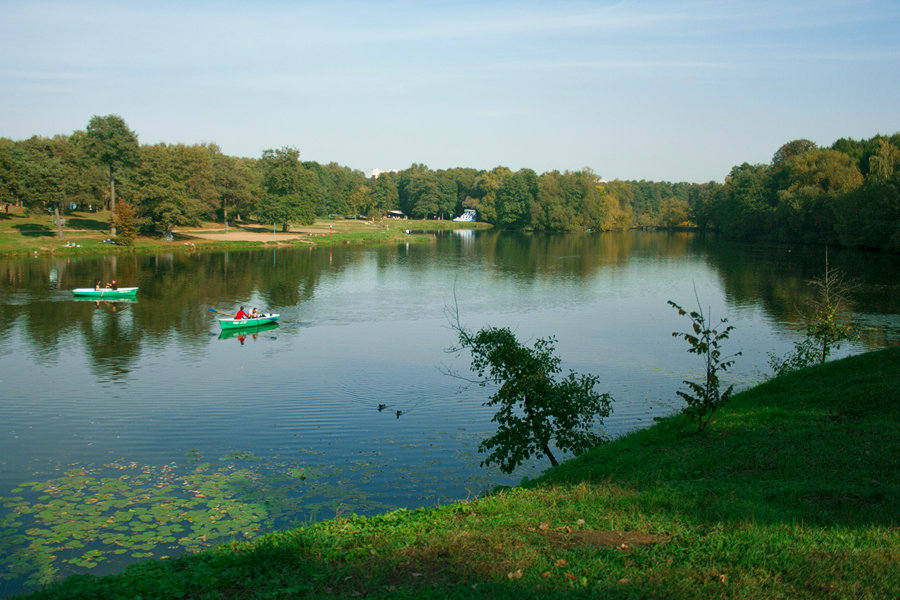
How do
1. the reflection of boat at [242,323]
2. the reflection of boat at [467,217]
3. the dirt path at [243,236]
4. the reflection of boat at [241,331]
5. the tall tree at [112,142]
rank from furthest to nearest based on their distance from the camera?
the reflection of boat at [467,217] < the dirt path at [243,236] < the tall tree at [112,142] < the reflection of boat at [242,323] < the reflection of boat at [241,331]

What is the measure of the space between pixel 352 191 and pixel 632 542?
14643 centimetres

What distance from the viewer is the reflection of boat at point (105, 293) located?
1531 inches

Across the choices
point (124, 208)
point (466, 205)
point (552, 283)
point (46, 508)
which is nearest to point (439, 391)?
point (46, 508)

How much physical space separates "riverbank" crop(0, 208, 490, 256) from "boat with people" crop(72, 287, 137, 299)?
25800 mm

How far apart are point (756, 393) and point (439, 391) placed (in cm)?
986

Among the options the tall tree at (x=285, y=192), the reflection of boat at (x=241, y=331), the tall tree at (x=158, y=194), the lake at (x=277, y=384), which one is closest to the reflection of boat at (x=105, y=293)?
the lake at (x=277, y=384)

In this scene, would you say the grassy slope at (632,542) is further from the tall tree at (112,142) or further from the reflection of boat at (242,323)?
the tall tree at (112,142)

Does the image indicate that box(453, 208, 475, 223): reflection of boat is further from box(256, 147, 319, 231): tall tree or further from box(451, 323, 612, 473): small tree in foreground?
box(451, 323, 612, 473): small tree in foreground

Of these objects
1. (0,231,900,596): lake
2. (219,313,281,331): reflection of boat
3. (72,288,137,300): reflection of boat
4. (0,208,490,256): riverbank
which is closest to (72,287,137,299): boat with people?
(72,288,137,300): reflection of boat

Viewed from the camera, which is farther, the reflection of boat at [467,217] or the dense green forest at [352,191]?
the reflection of boat at [467,217]

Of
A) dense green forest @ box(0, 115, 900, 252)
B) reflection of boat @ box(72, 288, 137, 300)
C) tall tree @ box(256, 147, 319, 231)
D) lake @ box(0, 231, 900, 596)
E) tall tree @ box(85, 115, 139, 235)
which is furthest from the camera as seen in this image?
tall tree @ box(256, 147, 319, 231)

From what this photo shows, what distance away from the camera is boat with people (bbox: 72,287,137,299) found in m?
38.9

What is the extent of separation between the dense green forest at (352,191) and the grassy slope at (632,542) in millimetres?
68101

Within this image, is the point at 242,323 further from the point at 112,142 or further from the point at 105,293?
the point at 112,142
